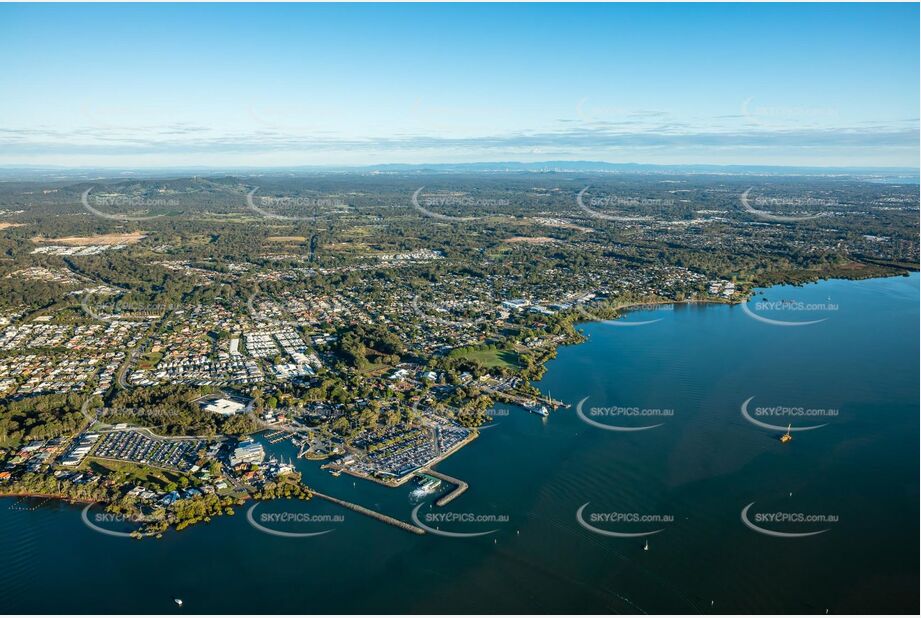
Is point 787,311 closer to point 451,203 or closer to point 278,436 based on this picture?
point 278,436

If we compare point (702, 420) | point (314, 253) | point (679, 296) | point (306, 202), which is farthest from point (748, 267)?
point (306, 202)

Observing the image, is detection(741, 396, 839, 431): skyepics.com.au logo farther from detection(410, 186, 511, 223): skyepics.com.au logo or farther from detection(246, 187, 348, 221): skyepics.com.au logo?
detection(246, 187, 348, 221): skyepics.com.au logo

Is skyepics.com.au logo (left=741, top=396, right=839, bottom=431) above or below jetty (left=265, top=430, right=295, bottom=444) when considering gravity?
below

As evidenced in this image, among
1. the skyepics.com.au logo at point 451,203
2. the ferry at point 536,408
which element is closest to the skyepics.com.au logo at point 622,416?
the ferry at point 536,408

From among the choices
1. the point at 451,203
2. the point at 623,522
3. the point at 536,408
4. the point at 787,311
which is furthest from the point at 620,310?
the point at 451,203

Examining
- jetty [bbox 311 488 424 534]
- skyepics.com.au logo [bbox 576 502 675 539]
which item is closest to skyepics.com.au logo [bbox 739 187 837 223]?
skyepics.com.au logo [bbox 576 502 675 539]

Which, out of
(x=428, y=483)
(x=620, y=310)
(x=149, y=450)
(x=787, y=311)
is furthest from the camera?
(x=787, y=311)
